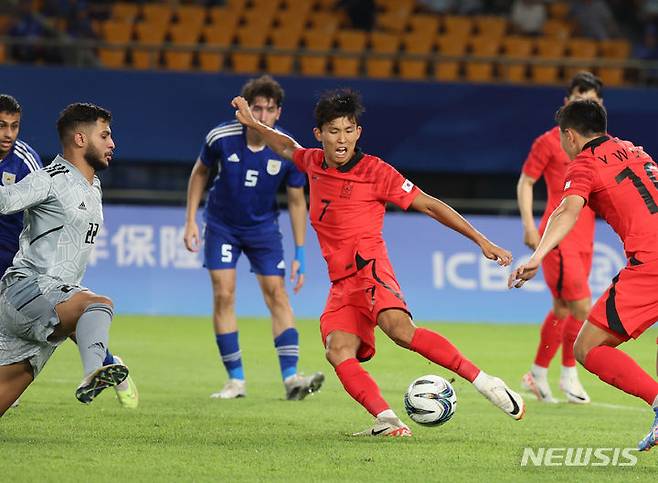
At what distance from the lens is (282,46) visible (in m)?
21.8

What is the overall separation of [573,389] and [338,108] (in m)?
3.68

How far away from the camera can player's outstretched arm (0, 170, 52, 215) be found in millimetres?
6645

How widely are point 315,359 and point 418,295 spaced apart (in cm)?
472

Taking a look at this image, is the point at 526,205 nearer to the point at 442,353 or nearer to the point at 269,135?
the point at 269,135

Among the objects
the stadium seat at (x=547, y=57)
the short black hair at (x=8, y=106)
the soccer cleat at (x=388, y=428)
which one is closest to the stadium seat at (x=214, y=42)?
the stadium seat at (x=547, y=57)

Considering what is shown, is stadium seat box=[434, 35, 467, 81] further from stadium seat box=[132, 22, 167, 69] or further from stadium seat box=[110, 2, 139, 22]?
stadium seat box=[110, 2, 139, 22]

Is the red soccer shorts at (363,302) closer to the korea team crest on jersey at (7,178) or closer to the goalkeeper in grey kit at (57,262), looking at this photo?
the goalkeeper in grey kit at (57,262)

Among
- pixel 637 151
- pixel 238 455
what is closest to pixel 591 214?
pixel 637 151

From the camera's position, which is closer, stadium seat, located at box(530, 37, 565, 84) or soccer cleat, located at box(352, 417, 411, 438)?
soccer cleat, located at box(352, 417, 411, 438)

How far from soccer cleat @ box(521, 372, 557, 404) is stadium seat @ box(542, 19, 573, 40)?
1347 centimetres

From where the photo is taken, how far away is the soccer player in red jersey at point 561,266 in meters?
10.3

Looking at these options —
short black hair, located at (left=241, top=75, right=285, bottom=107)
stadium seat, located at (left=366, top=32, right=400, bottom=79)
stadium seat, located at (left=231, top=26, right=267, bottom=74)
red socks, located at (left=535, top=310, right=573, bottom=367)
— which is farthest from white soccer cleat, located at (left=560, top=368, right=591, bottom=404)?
stadium seat, located at (left=231, top=26, right=267, bottom=74)

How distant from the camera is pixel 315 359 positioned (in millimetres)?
12812

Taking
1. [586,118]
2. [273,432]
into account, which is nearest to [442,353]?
[273,432]
